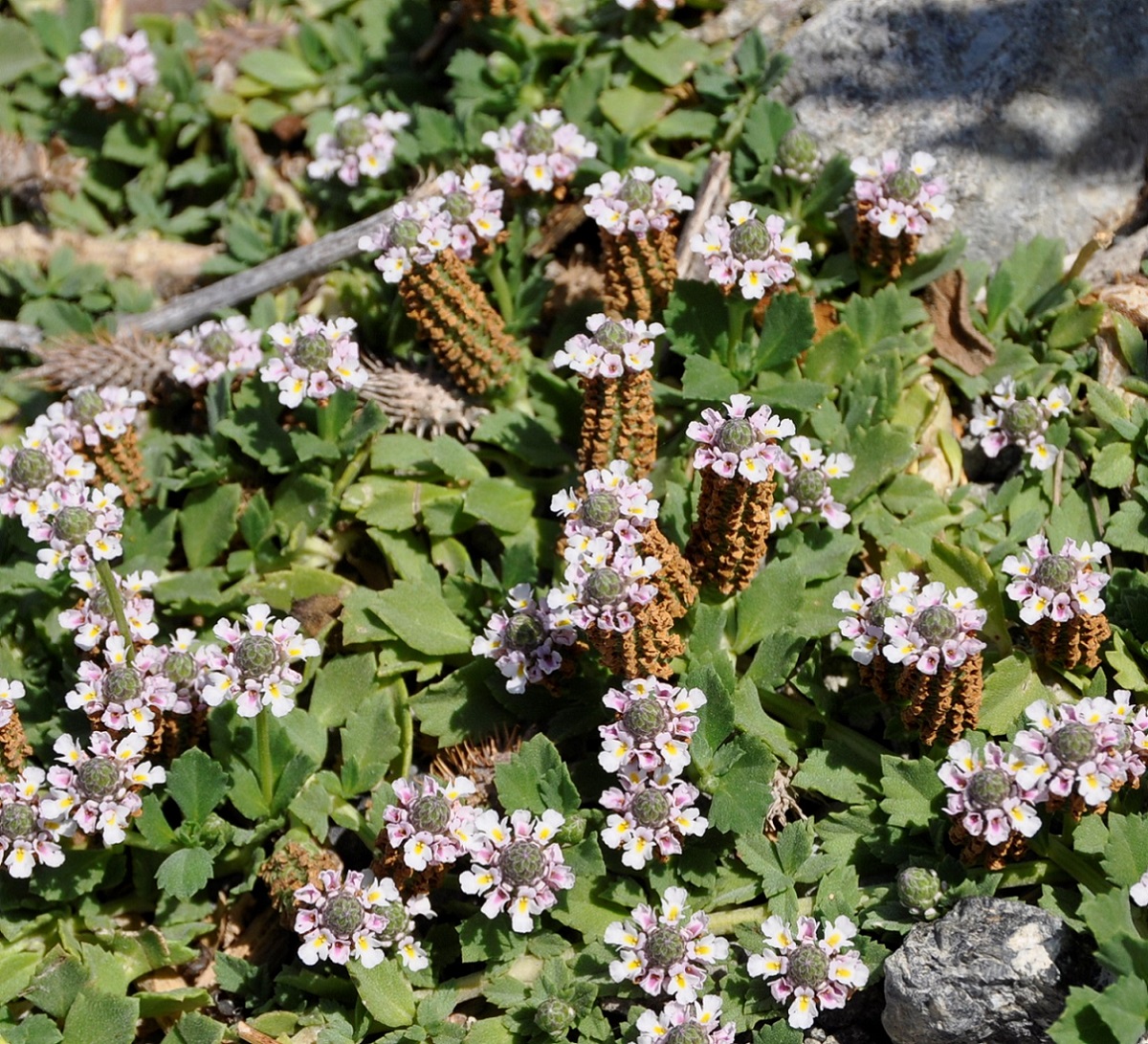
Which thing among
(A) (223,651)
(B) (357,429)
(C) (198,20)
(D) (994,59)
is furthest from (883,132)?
(C) (198,20)

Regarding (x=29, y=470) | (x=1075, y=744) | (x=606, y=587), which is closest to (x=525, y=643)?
(x=606, y=587)

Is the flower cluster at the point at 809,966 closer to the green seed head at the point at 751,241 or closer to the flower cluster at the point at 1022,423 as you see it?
the flower cluster at the point at 1022,423

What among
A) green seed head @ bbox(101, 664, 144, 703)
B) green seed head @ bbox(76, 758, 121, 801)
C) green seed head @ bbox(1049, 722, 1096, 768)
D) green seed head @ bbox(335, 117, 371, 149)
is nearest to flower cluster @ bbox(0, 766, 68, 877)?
green seed head @ bbox(76, 758, 121, 801)

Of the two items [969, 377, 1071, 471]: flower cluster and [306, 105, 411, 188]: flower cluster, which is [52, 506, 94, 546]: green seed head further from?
[969, 377, 1071, 471]: flower cluster

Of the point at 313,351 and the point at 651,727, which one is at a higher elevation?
the point at 313,351

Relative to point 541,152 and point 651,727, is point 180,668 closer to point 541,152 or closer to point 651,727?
point 651,727

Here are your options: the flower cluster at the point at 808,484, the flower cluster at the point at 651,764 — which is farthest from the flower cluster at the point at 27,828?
the flower cluster at the point at 808,484
